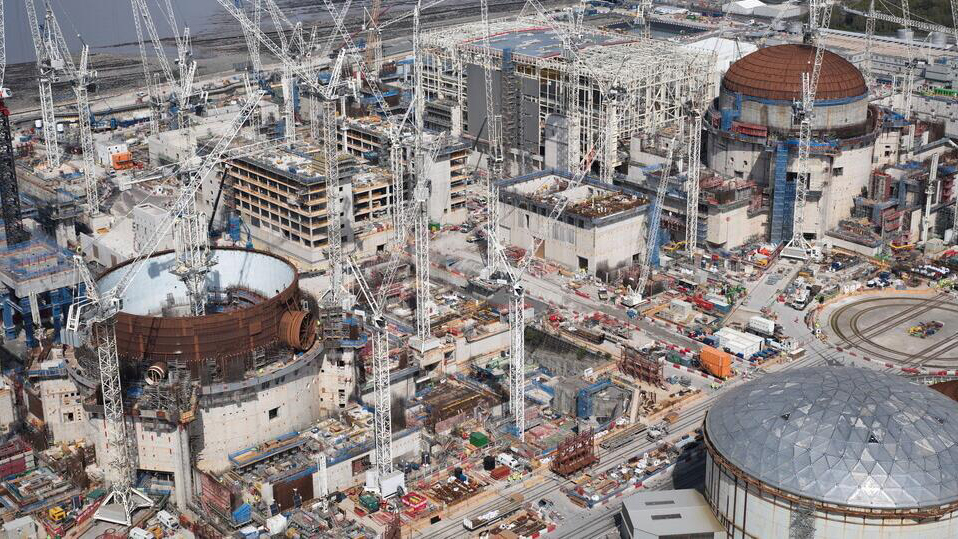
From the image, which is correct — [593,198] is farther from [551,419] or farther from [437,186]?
[551,419]

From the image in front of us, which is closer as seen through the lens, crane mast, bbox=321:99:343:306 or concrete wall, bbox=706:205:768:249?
crane mast, bbox=321:99:343:306

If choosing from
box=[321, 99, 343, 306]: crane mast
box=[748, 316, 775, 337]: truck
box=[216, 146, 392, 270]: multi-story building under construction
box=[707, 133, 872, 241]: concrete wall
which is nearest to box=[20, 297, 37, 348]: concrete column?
box=[321, 99, 343, 306]: crane mast

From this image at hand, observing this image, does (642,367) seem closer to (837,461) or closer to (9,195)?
(837,461)

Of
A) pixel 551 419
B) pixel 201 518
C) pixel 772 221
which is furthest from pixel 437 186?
pixel 201 518

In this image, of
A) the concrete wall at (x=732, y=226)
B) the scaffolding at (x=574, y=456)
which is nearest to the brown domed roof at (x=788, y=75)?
the concrete wall at (x=732, y=226)

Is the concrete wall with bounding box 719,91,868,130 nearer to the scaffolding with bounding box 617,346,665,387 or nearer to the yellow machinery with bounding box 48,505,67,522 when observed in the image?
the scaffolding with bounding box 617,346,665,387

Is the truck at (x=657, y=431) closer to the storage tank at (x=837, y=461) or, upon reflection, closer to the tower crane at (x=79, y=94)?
the storage tank at (x=837, y=461)
